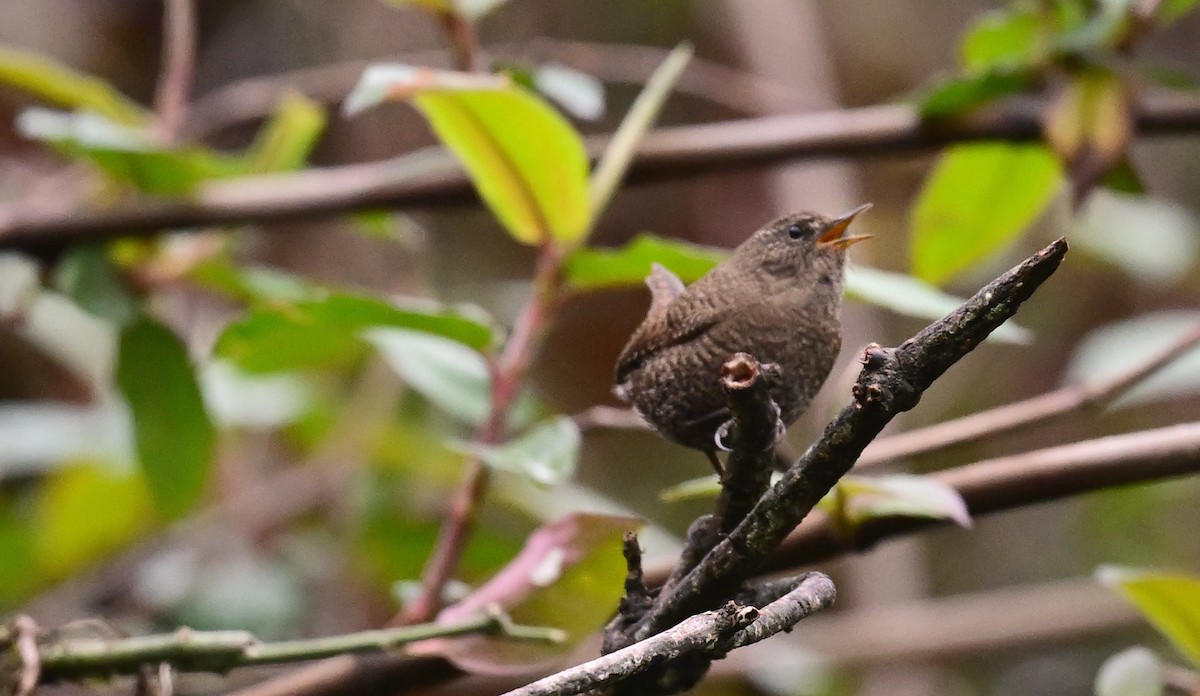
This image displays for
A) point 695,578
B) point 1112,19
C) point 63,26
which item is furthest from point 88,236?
point 63,26

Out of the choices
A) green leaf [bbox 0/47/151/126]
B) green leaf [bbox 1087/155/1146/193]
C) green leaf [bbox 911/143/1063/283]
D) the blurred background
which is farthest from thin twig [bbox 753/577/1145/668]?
green leaf [bbox 0/47/151/126]

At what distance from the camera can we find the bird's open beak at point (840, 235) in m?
0.87

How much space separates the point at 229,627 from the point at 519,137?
96 centimetres

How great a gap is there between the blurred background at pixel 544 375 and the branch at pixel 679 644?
0.52 meters

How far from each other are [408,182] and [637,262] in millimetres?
465

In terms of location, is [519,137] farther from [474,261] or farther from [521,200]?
[474,261]

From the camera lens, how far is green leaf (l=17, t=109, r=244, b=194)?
129cm

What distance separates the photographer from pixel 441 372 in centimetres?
122

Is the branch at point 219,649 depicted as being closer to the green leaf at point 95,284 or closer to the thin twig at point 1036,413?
the thin twig at point 1036,413

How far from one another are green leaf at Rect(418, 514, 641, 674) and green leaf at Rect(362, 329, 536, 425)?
0.32 m

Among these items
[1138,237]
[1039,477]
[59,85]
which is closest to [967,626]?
[1138,237]

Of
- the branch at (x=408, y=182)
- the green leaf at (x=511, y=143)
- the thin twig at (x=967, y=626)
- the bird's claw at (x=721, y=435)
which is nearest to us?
the bird's claw at (x=721, y=435)

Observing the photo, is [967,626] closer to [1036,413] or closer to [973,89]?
[1036,413]

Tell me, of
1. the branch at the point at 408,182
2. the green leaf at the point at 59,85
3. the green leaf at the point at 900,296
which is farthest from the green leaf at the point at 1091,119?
the green leaf at the point at 59,85
